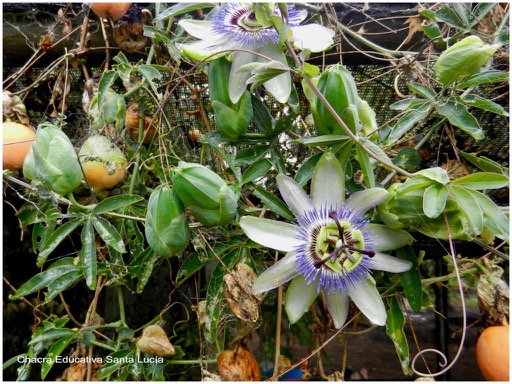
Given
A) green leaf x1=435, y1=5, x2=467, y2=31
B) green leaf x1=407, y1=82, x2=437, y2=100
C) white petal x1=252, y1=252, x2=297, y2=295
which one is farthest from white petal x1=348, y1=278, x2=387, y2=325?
green leaf x1=435, y1=5, x2=467, y2=31

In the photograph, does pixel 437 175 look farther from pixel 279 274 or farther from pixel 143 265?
pixel 143 265

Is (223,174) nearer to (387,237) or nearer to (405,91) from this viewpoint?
(387,237)

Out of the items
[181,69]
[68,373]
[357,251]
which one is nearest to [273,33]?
[357,251]

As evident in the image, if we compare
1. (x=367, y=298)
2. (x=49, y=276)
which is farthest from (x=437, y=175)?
(x=49, y=276)

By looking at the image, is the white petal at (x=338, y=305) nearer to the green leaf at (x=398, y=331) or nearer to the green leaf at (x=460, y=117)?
the green leaf at (x=398, y=331)

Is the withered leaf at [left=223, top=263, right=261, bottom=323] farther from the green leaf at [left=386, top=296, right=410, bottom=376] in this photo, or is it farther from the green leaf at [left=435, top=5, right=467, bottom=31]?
the green leaf at [left=435, top=5, right=467, bottom=31]

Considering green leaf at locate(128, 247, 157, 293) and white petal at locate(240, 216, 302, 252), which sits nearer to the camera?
white petal at locate(240, 216, 302, 252)
